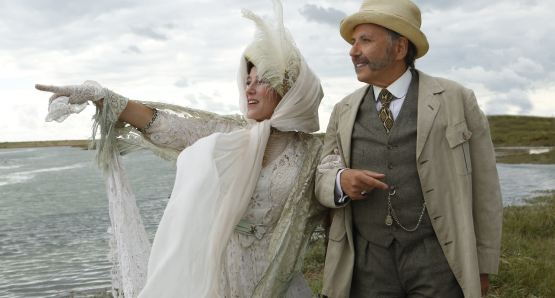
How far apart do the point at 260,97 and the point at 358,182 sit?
2.56ft

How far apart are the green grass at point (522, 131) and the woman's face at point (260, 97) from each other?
23.1 metres

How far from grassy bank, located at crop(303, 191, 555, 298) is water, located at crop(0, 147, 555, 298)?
2.75 metres

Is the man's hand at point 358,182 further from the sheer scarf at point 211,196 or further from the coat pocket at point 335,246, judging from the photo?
the sheer scarf at point 211,196

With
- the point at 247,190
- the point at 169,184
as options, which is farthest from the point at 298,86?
the point at 169,184

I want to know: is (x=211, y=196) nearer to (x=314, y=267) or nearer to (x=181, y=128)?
(x=181, y=128)

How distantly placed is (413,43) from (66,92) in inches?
67.3

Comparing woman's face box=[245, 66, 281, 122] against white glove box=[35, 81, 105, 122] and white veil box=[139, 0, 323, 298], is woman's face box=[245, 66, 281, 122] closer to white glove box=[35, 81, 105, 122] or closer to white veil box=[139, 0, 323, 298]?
white veil box=[139, 0, 323, 298]

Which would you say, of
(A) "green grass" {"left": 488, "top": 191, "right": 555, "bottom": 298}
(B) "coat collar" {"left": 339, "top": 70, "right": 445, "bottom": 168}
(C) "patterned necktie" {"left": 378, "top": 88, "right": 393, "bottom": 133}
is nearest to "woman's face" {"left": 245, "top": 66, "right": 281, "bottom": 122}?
(B) "coat collar" {"left": 339, "top": 70, "right": 445, "bottom": 168}

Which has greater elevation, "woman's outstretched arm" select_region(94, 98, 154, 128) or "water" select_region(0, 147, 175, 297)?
"woman's outstretched arm" select_region(94, 98, 154, 128)

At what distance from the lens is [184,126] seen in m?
2.68

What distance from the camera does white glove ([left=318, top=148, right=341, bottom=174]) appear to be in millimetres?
2354

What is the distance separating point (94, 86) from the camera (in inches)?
94.7

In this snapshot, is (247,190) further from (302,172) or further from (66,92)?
(66,92)

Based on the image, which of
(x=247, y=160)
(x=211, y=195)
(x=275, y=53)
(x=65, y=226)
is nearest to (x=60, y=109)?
(x=211, y=195)
